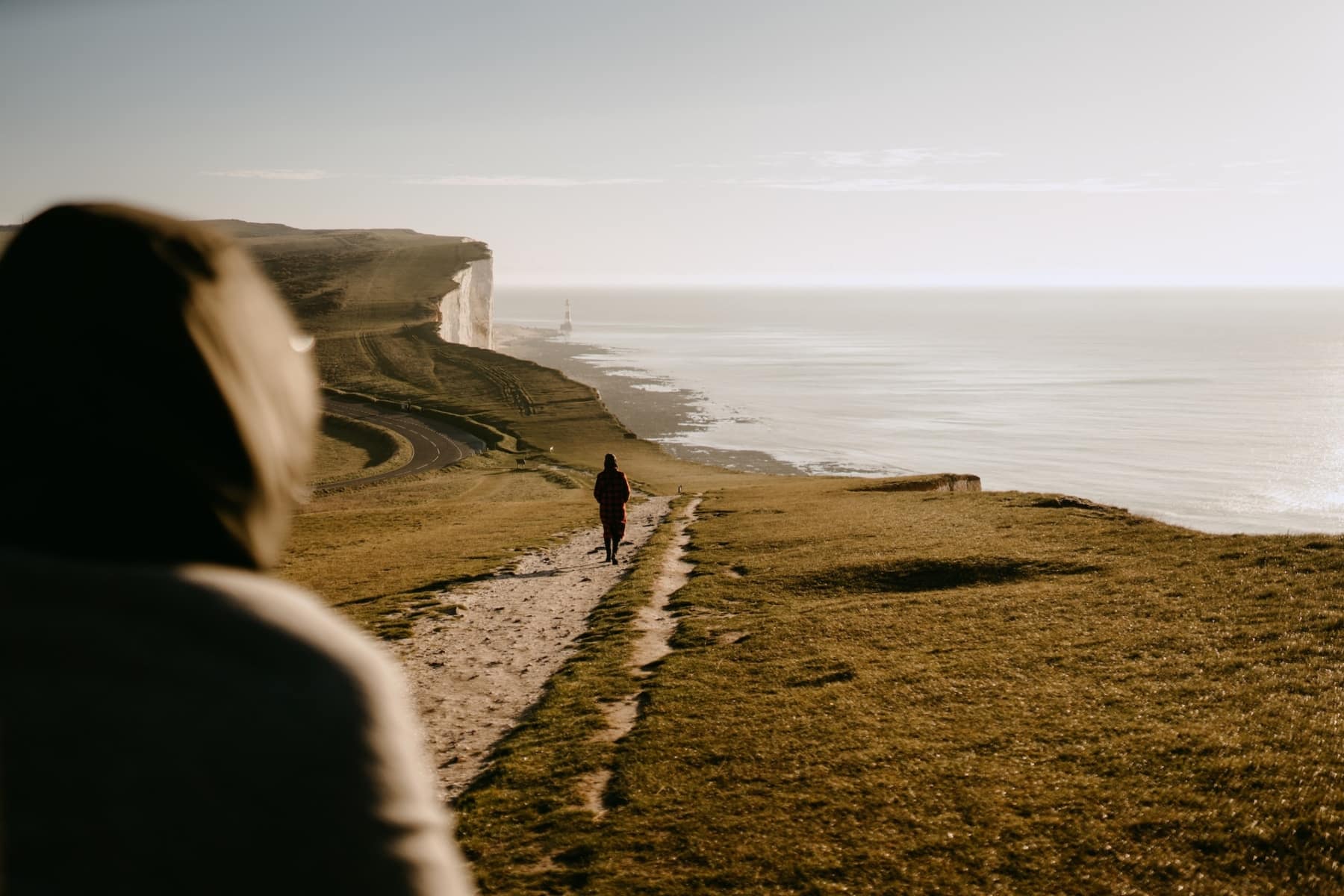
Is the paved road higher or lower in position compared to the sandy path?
lower

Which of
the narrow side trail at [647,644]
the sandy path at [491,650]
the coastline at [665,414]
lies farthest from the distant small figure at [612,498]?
the coastline at [665,414]

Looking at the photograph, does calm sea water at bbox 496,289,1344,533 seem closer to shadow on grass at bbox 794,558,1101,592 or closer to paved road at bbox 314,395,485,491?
paved road at bbox 314,395,485,491

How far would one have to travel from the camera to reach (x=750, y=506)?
3584cm

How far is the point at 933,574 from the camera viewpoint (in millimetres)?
21203

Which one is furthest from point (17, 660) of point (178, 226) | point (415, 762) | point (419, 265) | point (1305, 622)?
point (419, 265)

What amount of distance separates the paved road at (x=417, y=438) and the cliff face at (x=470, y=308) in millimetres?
35276

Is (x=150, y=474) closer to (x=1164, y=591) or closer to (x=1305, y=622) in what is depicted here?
(x=1305, y=622)

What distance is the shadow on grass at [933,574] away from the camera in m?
20.4

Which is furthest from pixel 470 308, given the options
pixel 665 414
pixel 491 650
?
pixel 491 650

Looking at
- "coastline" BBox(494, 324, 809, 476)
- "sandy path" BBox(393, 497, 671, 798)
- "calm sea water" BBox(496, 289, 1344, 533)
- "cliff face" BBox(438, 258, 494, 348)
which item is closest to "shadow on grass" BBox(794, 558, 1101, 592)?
"sandy path" BBox(393, 497, 671, 798)

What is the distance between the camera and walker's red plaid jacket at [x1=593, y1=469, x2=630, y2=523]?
2428 centimetres

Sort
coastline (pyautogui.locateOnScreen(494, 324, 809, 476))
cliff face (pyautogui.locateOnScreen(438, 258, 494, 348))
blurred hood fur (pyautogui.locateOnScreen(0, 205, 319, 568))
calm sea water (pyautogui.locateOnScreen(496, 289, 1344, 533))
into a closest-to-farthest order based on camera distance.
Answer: blurred hood fur (pyautogui.locateOnScreen(0, 205, 319, 568)), calm sea water (pyautogui.locateOnScreen(496, 289, 1344, 533)), coastline (pyautogui.locateOnScreen(494, 324, 809, 476)), cliff face (pyautogui.locateOnScreen(438, 258, 494, 348))

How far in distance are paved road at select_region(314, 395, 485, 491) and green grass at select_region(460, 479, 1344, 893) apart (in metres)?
48.6

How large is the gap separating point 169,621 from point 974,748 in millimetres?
10789
